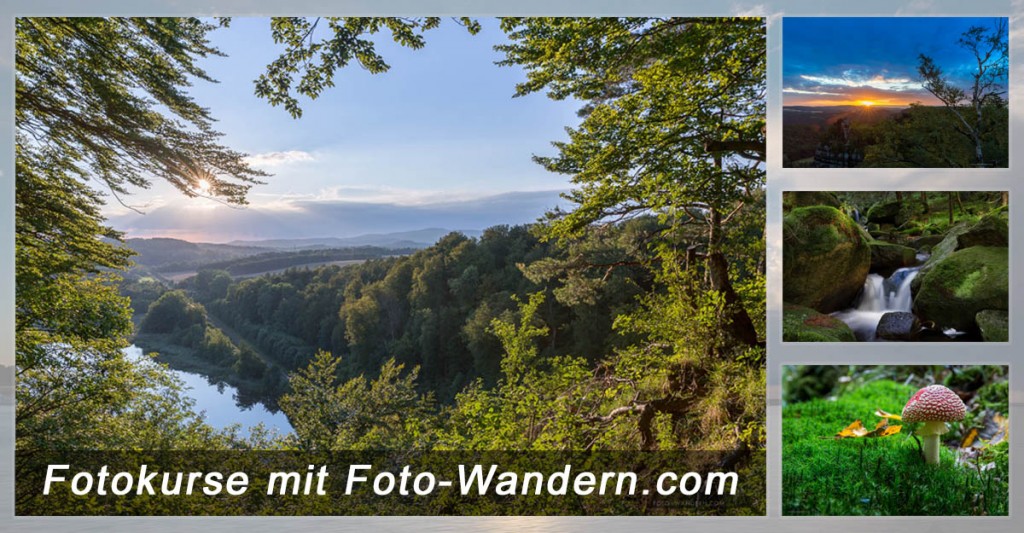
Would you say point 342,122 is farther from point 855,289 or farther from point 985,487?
point 985,487

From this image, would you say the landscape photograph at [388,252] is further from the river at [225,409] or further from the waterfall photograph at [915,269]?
A: the waterfall photograph at [915,269]

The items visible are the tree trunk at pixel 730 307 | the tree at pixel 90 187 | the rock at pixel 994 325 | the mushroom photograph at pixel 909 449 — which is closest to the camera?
the rock at pixel 994 325

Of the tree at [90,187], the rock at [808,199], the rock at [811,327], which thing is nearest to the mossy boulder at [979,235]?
the rock at [811,327]

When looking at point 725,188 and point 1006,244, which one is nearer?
point 1006,244

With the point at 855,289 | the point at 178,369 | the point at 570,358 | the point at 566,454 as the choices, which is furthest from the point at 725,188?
the point at 178,369

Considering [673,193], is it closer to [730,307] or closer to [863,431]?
[730,307]
